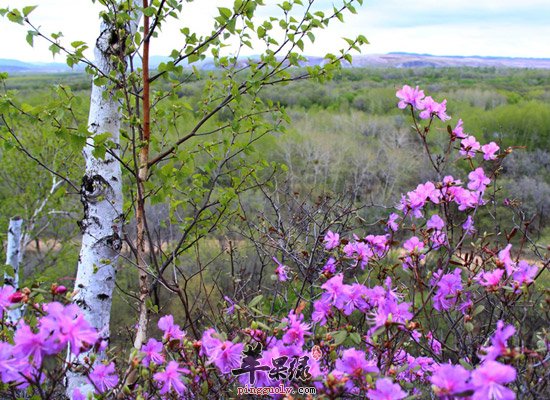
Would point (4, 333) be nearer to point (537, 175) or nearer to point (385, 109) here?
point (537, 175)

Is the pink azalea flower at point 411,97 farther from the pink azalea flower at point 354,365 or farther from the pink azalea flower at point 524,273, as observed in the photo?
the pink azalea flower at point 354,365

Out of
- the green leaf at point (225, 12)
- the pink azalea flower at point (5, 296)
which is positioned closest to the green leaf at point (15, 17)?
the green leaf at point (225, 12)

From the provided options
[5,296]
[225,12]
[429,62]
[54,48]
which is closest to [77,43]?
[54,48]

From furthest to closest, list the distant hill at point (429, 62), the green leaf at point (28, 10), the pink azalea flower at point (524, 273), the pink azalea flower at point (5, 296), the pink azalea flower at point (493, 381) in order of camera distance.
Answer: the distant hill at point (429, 62)
the green leaf at point (28, 10)
the pink azalea flower at point (524, 273)
the pink azalea flower at point (5, 296)
the pink azalea flower at point (493, 381)

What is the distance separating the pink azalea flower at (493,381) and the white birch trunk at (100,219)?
1.67 meters

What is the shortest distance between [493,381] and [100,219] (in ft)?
5.80

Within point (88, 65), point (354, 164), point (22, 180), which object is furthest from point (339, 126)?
point (88, 65)

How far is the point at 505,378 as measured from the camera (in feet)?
2.87

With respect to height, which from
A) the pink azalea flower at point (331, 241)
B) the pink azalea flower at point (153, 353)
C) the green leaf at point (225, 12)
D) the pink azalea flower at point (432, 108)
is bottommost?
the pink azalea flower at point (153, 353)

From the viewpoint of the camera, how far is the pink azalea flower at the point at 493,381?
0.88 meters

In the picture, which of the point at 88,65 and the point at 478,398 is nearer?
the point at 478,398

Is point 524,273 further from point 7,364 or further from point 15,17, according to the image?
point 15,17

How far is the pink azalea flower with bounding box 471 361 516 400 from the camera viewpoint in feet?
2.87

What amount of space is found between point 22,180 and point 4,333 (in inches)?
337
